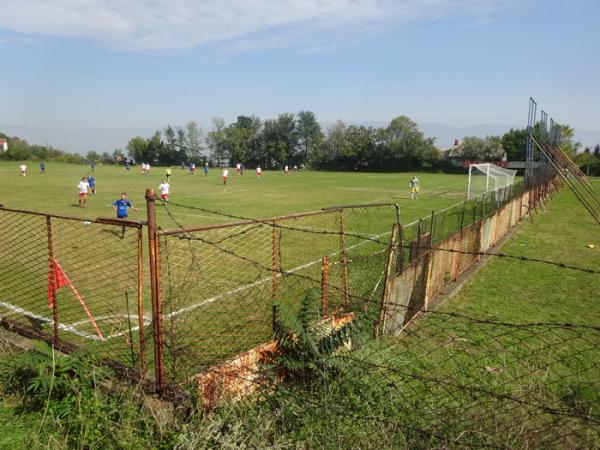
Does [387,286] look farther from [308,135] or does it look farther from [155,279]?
[308,135]

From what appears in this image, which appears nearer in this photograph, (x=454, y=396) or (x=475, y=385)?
(x=454, y=396)

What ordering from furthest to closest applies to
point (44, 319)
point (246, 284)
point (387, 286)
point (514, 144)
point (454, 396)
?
point (514, 144)
point (246, 284)
point (44, 319)
point (387, 286)
point (454, 396)

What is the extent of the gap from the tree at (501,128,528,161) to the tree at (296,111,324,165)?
40.9 m

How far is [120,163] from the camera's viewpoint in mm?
99500

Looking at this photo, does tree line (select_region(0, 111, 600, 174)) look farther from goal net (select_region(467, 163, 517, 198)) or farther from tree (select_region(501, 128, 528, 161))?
goal net (select_region(467, 163, 517, 198))

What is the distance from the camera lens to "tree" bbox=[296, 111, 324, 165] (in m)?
104

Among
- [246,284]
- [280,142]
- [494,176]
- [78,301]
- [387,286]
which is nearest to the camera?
[387,286]

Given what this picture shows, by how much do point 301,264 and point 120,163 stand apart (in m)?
98.4

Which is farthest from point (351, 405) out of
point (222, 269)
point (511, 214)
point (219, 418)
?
point (511, 214)

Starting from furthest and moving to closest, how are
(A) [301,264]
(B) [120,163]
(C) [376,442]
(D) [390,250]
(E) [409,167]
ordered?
1. (B) [120,163]
2. (E) [409,167]
3. (A) [301,264]
4. (D) [390,250]
5. (C) [376,442]

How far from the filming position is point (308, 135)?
108m

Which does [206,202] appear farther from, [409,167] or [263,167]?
[263,167]

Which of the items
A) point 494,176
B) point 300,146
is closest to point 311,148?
point 300,146

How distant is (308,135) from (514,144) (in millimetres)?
48905
